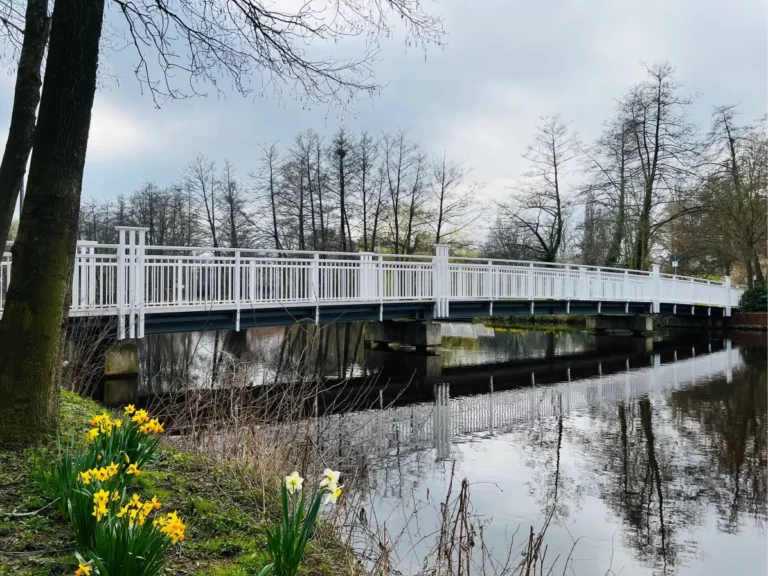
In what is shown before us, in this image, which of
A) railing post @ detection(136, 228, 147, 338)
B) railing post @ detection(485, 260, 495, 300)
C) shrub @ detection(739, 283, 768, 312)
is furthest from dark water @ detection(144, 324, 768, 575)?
shrub @ detection(739, 283, 768, 312)

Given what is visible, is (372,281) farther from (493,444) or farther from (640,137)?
(640,137)

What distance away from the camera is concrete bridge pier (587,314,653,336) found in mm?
25531

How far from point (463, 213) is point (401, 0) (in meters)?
26.1

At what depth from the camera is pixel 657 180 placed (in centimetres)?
2916

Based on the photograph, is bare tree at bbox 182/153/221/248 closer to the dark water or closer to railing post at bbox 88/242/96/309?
the dark water

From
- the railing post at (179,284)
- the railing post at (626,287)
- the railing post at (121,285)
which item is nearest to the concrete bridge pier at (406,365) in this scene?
the railing post at (179,284)

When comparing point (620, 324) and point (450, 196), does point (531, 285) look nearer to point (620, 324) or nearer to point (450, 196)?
point (620, 324)

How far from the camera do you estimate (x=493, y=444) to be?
803cm

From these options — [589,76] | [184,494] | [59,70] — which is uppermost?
[589,76]

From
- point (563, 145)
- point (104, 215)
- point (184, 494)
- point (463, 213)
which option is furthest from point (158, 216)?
point (184, 494)

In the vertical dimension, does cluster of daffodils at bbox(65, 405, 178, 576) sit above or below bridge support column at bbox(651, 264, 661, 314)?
below

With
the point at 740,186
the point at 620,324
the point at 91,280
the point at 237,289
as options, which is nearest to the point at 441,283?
the point at 237,289

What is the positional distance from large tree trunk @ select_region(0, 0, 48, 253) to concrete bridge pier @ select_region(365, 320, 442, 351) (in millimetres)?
12298

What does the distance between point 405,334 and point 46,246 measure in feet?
46.4
